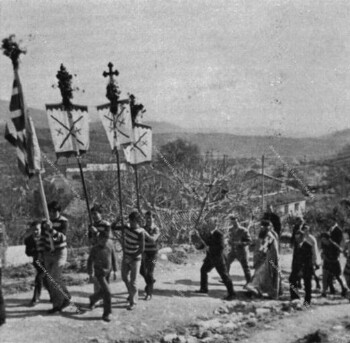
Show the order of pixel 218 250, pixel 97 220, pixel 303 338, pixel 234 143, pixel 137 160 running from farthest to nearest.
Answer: pixel 234 143 → pixel 137 160 → pixel 218 250 → pixel 97 220 → pixel 303 338

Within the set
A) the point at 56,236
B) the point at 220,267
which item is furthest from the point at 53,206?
the point at 220,267

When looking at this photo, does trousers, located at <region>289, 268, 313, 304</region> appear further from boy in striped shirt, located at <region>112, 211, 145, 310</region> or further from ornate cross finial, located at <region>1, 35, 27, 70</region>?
ornate cross finial, located at <region>1, 35, 27, 70</region>

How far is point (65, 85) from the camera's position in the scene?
9648 mm

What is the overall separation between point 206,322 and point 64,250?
9.01 feet

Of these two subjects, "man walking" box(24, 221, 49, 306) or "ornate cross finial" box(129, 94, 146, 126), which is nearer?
"man walking" box(24, 221, 49, 306)

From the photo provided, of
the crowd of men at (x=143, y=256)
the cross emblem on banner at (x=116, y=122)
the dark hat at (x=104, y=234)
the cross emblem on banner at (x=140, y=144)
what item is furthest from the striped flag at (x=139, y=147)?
the dark hat at (x=104, y=234)

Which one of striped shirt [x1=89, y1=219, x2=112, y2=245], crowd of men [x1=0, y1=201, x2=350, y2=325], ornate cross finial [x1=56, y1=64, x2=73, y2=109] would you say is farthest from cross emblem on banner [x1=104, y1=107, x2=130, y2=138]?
striped shirt [x1=89, y1=219, x2=112, y2=245]

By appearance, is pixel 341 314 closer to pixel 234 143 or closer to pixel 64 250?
pixel 64 250

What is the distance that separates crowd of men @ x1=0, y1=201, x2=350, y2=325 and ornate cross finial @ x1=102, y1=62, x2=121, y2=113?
2610mm

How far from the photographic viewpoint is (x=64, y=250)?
815cm

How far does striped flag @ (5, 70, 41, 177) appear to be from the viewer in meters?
8.07

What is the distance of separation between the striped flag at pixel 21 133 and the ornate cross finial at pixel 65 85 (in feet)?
4.68

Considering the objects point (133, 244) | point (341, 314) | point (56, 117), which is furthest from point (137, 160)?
point (341, 314)

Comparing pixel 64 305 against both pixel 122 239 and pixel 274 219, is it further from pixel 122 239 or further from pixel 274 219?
pixel 274 219
